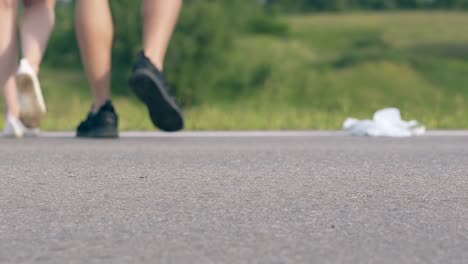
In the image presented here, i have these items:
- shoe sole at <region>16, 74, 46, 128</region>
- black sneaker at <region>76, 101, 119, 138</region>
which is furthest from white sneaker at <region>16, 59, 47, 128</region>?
black sneaker at <region>76, 101, 119, 138</region>

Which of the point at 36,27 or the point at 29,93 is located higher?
the point at 36,27

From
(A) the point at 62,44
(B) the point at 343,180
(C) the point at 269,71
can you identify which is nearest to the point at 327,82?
(C) the point at 269,71

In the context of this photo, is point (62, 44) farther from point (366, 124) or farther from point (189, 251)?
point (189, 251)

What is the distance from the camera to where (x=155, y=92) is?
5.21 m

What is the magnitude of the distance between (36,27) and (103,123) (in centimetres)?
73

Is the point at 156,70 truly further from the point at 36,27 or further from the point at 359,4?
the point at 359,4

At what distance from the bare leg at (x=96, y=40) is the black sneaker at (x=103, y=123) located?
0.05 meters

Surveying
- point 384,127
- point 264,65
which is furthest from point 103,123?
point 264,65

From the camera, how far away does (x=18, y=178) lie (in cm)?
398

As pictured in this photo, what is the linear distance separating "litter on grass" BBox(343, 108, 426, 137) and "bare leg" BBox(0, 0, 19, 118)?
2.08 meters

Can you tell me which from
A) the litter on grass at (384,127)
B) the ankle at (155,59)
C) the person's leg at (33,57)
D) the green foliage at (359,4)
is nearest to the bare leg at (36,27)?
the person's leg at (33,57)

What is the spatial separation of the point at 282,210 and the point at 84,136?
2785 millimetres

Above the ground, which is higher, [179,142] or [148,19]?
[148,19]

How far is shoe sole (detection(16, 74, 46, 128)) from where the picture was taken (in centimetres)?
546
